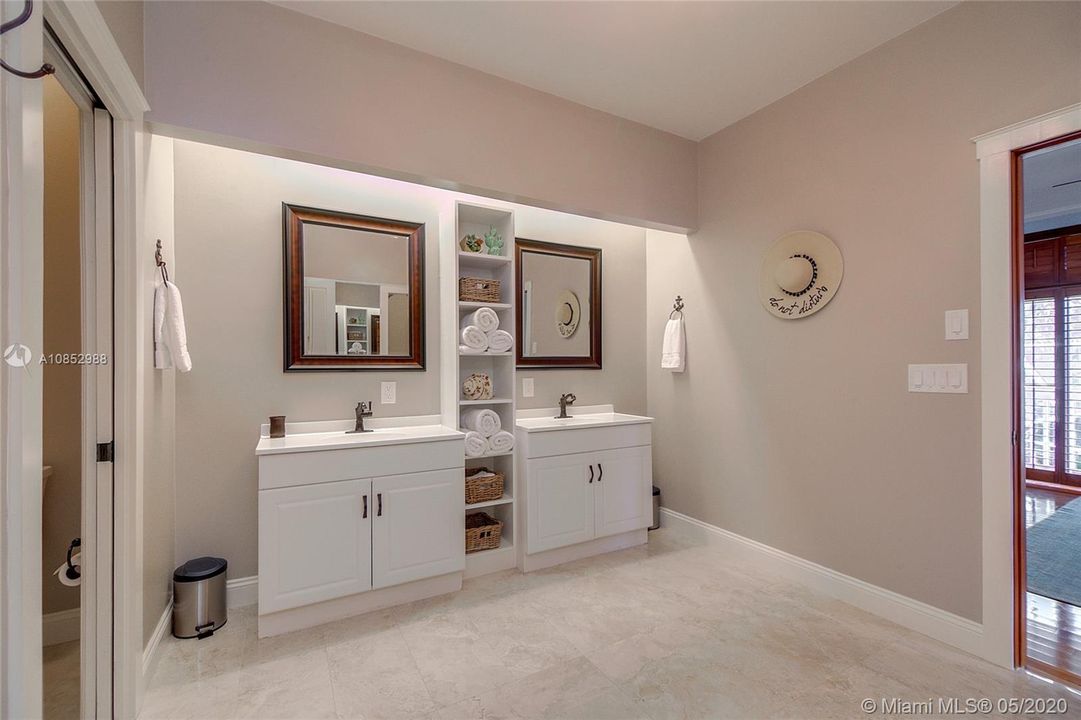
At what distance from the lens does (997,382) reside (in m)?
2.01

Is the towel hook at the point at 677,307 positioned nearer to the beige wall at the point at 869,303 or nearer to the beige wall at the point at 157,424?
the beige wall at the point at 869,303

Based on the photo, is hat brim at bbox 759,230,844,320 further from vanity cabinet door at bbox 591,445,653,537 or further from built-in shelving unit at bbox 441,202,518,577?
built-in shelving unit at bbox 441,202,518,577

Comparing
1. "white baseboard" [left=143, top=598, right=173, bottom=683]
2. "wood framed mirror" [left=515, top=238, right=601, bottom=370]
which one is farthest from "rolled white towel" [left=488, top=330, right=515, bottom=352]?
"white baseboard" [left=143, top=598, right=173, bottom=683]

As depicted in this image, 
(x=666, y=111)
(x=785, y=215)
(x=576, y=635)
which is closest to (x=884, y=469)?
(x=785, y=215)

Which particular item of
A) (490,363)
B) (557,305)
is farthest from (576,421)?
(557,305)

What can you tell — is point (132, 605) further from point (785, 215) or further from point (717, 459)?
point (785, 215)

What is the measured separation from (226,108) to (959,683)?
3844mm

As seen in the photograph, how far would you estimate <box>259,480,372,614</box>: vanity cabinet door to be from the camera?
7.24 ft

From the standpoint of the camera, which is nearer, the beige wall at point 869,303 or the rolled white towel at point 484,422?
the beige wall at point 869,303

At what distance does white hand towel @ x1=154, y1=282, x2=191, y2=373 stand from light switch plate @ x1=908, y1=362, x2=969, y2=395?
11.2 ft

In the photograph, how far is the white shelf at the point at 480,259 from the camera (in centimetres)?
294

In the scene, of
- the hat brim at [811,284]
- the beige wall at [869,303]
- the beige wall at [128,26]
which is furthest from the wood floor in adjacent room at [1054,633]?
the beige wall at [128,26]

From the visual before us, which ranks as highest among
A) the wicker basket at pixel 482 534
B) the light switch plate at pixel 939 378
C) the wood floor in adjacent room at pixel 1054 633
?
the light switch plate at pixel 939 378

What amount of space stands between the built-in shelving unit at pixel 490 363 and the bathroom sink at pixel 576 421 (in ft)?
0.61
